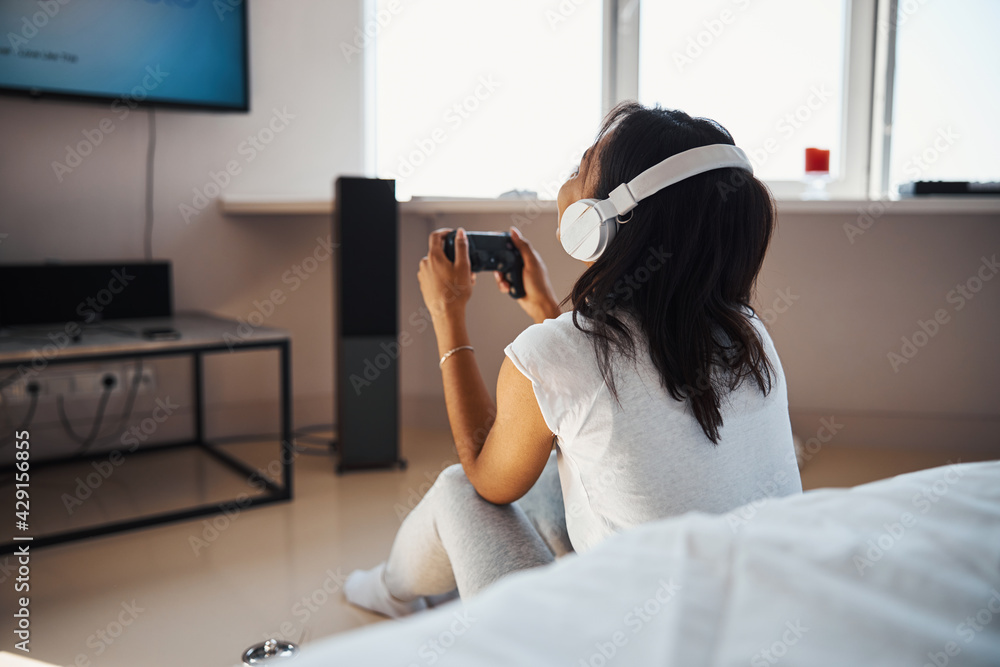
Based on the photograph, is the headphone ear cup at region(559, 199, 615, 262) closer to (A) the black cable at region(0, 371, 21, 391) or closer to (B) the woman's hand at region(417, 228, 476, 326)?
(B) the woman's hand at region(417, 228, 476, 326)

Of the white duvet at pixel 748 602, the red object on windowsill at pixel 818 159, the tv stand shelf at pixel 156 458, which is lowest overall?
the tv stand shelf at pixel 156 458

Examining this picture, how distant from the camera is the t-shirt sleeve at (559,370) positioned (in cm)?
78

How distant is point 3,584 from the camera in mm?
1546

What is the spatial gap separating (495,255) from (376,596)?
2.12ft

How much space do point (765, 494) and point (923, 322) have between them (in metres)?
1.98

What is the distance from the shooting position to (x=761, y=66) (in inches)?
103

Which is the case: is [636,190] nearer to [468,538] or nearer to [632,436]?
[632,436]

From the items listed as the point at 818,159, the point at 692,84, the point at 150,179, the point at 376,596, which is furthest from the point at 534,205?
the point at 376,596

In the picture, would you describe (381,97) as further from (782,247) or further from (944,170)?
(944,170)

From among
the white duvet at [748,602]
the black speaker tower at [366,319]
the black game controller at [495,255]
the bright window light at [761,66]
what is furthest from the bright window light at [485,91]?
the white duvet at [748,602]

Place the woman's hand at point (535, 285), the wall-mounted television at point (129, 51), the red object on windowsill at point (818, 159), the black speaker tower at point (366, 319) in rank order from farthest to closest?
1. the red object on windowsill at point (818, 159)
2. the black speaker tower at point (366, 319)
3. the wall-mounted television at point (129, 51)
4. the woman's hand at point (535, 285)

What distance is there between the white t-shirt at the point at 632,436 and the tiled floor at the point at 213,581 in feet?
2.68

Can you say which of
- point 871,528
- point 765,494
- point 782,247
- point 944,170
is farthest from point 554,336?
point 944,170

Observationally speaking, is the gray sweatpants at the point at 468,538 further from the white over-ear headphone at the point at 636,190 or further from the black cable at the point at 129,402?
the black cable at the point at 129,402
